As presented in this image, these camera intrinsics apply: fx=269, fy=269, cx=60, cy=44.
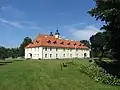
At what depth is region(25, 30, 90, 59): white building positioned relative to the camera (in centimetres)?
10856

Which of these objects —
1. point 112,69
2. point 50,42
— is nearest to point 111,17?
point 112,69

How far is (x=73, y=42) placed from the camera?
123 metres

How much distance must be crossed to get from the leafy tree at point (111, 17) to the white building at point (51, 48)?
6293cm

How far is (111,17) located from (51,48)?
255 ft

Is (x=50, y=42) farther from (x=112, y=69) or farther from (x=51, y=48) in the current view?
(x=112, y=69)

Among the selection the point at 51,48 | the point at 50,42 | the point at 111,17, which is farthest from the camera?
the point at 51,48

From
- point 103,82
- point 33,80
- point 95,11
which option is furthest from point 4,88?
point 95,11

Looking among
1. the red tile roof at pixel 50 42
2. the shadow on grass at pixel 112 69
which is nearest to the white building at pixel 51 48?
the red tile roof at pixel 50 42

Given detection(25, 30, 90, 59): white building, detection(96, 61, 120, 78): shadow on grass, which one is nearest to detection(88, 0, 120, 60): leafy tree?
detection(96, 61, 120, 78): shadow on grass

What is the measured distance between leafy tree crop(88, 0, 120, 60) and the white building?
206ft

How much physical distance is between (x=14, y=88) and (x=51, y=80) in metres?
7.25

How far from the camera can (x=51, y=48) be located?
111 meters

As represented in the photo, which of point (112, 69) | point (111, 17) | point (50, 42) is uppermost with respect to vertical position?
point (50, 42)

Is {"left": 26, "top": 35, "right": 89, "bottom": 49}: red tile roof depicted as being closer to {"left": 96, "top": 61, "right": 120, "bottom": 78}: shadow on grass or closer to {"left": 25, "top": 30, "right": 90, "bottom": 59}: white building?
{"left": 25, "top": 30, "right": 90, "bottom": 59}: white building
